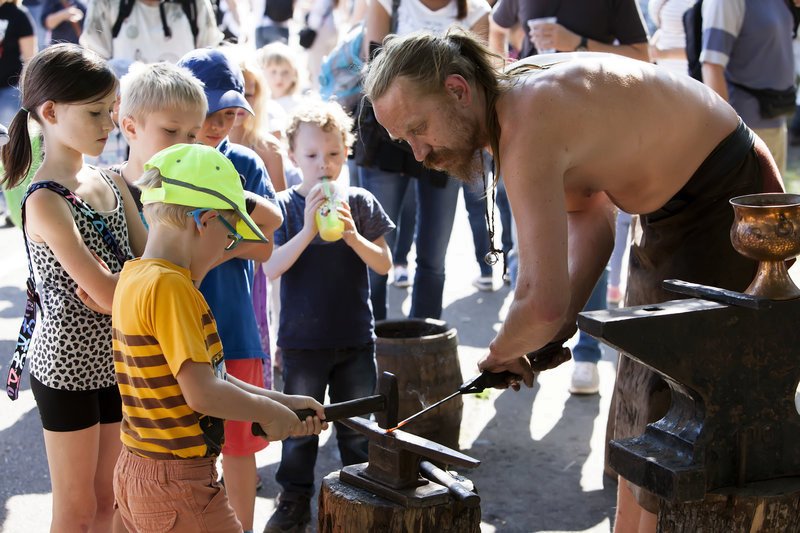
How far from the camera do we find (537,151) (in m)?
2.41

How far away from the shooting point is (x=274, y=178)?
4.27 meters

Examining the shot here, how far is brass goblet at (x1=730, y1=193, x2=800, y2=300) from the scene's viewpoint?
2152 mm

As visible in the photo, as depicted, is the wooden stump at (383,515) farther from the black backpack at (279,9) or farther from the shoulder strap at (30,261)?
the black backpack at (279,9)

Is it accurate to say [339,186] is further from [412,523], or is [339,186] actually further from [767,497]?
[767,497]

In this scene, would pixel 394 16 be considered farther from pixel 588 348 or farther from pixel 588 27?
pixel 588 348

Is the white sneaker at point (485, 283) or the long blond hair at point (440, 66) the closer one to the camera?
the long blond hair at point (440, 66)

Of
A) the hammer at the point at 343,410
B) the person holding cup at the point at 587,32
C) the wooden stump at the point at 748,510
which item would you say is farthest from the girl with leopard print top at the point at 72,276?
the person holding cup at the point at 587,32

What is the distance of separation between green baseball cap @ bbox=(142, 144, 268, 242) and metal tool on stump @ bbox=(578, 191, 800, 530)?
0.91 metres

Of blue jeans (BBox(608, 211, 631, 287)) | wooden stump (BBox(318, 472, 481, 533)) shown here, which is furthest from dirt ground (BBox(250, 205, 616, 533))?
wooden stump (BBox(318, 472, 481, 533))

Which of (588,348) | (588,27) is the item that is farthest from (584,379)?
(588,27)

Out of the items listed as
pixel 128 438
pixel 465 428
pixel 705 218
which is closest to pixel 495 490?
pixel 465 428

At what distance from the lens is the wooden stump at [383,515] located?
255cm

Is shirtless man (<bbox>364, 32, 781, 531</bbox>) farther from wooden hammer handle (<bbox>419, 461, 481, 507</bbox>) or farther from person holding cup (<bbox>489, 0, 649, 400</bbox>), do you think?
person holding cup (<bbox>489, 0, 649, 400</bbox>)

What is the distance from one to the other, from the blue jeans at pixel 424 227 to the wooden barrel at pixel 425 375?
0.88 metres
